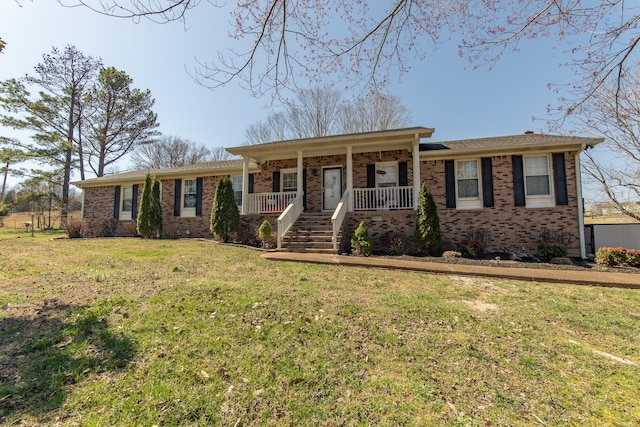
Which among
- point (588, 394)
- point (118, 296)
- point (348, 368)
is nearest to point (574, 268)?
point (588, 394)

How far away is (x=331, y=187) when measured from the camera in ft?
39.0

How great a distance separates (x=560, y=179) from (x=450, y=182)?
133 inches

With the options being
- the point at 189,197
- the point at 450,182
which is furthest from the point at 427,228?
the point at 189,197

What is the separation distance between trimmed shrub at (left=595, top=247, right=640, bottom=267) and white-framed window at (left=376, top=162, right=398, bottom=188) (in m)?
6.39

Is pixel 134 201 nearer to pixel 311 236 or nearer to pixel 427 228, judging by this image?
pixel 311 236

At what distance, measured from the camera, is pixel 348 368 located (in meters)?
2.51

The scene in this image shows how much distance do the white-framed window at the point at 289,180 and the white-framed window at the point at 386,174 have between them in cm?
358

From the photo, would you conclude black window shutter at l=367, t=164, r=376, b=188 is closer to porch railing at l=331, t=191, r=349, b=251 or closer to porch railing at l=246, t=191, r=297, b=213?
porch railing at l=331, t=191, r=349, b=251

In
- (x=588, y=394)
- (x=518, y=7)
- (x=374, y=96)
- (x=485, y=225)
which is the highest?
(x=518, y=7)

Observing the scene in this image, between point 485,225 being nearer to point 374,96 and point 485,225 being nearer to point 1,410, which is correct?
point 374,96

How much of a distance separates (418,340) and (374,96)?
3.84 metres

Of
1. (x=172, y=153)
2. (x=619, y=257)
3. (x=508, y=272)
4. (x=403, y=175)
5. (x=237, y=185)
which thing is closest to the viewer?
(x=508, y=272)

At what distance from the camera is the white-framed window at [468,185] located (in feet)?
32.4

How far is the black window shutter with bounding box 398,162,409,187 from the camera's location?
427 inches
